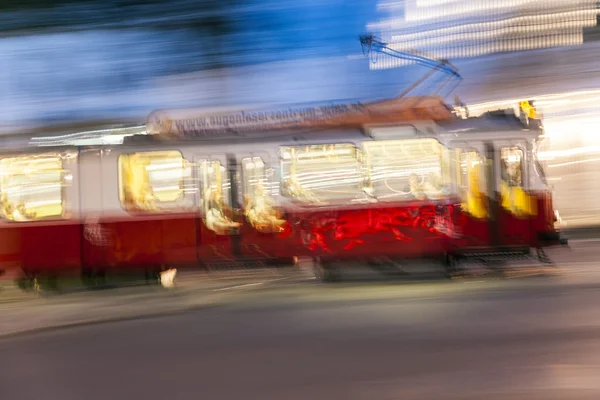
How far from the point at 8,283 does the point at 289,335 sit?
8.82 metres

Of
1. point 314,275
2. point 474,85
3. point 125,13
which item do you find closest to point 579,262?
point 314,275

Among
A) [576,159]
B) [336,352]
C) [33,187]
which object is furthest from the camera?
[576,159]

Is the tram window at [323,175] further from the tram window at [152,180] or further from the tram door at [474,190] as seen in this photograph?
the tram window at [152,180]

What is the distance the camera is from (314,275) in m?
13.3

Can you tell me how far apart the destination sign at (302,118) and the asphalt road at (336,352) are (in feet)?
12.2

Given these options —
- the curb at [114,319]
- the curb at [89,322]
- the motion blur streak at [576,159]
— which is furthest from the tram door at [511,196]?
the motion blur streak at [576,159]

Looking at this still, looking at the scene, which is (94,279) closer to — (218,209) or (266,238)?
(218,209)

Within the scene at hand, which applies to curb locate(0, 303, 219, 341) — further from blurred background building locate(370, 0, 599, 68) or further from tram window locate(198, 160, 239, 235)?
blurred background building locate(370, 0, 599, 68)

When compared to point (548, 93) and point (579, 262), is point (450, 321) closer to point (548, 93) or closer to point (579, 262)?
point (579, 262)

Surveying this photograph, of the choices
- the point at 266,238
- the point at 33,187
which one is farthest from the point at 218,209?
the point at 33,187

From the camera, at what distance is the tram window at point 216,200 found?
12.7m

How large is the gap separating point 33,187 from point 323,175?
5242mm

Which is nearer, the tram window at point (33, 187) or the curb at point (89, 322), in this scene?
the curb at point (89, 322)

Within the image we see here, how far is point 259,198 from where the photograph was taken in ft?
41.7
